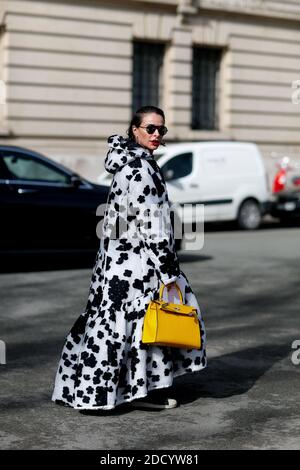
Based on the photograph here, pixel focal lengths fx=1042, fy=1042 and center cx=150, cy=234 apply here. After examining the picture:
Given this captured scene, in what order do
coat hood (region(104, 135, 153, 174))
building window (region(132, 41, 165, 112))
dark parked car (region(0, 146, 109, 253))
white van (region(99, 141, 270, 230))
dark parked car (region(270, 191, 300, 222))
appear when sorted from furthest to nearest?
building window (region(132, 41, 165, 112)) < dark parked car (region(270, 191, 300, 222)) < white van (region(99, 141, 270, 230)) < dark parked car (region(0, 146, 109, 253)) < coat hood (region(104, 135, 153, 174))

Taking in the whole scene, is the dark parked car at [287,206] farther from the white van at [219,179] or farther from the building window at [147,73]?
the building window at [147,73]

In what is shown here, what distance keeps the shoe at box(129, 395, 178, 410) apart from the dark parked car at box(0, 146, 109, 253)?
6387 mm

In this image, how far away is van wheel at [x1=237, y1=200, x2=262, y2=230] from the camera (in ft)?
69.5

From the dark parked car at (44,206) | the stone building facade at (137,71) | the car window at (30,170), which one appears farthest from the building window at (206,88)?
the dark parked car at (44,206)

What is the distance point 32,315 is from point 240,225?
39.9 ft

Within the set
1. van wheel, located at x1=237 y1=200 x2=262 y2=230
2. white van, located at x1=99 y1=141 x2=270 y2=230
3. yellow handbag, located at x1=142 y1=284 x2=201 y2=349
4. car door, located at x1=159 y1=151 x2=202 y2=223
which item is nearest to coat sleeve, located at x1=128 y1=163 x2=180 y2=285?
yellow handbag, located at x1=142 y1=284 x2=201 y2=349

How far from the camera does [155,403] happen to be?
19.7ft

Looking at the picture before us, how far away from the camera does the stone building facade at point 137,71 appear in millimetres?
23078

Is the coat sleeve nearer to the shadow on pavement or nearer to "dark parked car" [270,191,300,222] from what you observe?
the shadow on pavement

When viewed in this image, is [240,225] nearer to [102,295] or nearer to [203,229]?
[203,229]

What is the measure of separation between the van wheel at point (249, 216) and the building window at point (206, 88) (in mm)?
5946

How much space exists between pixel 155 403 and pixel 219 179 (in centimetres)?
1462

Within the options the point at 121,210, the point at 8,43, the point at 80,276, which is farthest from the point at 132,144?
the point at 8,43

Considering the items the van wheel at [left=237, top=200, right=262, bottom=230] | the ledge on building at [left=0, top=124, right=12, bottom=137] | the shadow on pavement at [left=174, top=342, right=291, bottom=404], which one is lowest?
the shadow on pavement at [left=174, top=342, right=291, bottom=404]
